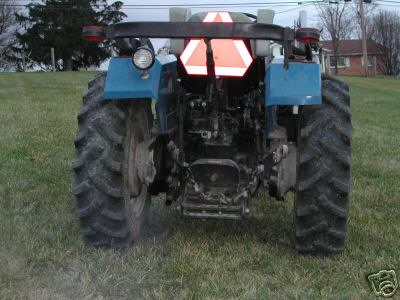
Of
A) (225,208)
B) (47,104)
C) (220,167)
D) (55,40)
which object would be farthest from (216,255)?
(55,40)

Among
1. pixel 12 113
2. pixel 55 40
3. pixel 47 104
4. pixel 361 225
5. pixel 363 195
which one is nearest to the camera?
pixel 361 225

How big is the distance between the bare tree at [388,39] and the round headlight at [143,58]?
2576 inches

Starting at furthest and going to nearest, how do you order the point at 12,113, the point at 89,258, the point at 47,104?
the point at 47,104 < the point at 12,113 < the point at 89,258

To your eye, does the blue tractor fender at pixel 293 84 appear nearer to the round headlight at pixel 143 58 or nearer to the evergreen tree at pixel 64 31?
the round headlight at pixel 143 58

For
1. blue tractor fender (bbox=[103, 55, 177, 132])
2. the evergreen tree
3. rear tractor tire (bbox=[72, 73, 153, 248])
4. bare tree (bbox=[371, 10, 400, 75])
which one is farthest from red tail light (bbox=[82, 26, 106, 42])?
bare tree (bbox=[371, 10, 400, 75])

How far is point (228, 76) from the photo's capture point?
13.0 feet

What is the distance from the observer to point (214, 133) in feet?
13.8

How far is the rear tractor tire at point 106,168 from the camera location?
3.98 meters

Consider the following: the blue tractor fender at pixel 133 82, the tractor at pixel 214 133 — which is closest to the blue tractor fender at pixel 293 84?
the tractor at pixel 214 133

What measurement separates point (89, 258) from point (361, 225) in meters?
2.21

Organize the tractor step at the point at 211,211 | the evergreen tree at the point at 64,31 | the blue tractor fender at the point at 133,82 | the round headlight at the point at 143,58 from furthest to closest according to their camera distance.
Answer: the evergreen tree at the point at 64,31 → the tractor step at the point at 211,211 → the blue tractor fender at the point at 133,82 → the round headlight at the point at 143,58

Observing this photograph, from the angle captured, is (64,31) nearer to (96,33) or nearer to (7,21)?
(7,21)

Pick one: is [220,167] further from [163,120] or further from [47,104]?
[47,104]

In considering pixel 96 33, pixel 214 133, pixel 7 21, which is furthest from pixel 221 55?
pixel 7 21
